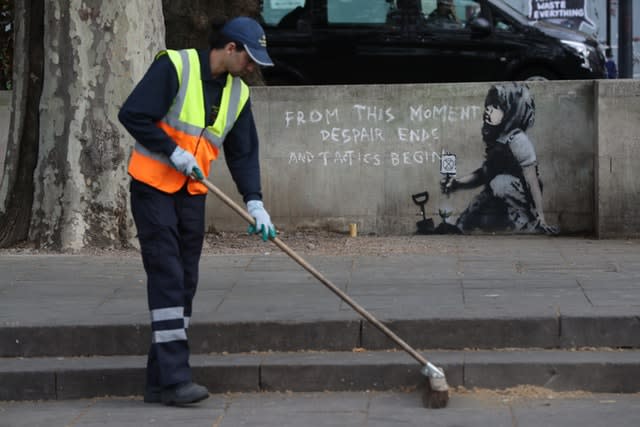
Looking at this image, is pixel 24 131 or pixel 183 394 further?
pixel 24 131

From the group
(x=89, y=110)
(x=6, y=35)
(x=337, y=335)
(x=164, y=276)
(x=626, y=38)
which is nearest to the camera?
(x=164, y=276)

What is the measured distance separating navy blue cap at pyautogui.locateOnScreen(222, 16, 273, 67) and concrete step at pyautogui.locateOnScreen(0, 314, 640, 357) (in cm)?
152

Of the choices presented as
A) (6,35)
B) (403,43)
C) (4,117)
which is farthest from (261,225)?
(403,43)

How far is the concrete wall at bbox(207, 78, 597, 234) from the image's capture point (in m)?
9.99

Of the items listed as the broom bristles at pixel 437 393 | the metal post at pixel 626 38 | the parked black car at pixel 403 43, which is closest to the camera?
the broom bristles at pixel 437 393

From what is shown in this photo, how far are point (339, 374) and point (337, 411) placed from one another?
39cm

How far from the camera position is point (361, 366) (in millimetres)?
6145

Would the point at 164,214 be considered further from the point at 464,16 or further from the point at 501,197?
the point at 464,16

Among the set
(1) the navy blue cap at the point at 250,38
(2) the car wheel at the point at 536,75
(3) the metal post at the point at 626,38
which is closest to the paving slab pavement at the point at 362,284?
(1) the navy blue cap at the point at 250,38

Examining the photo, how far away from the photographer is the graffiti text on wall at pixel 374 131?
1005 centimetres

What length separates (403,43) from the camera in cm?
1362

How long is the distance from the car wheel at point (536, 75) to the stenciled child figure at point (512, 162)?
371 centimetres

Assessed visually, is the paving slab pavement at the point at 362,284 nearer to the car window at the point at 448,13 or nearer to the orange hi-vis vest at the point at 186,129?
the orange hi-vis vest at the point at 186,129

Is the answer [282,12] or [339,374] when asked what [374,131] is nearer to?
[282,12]
